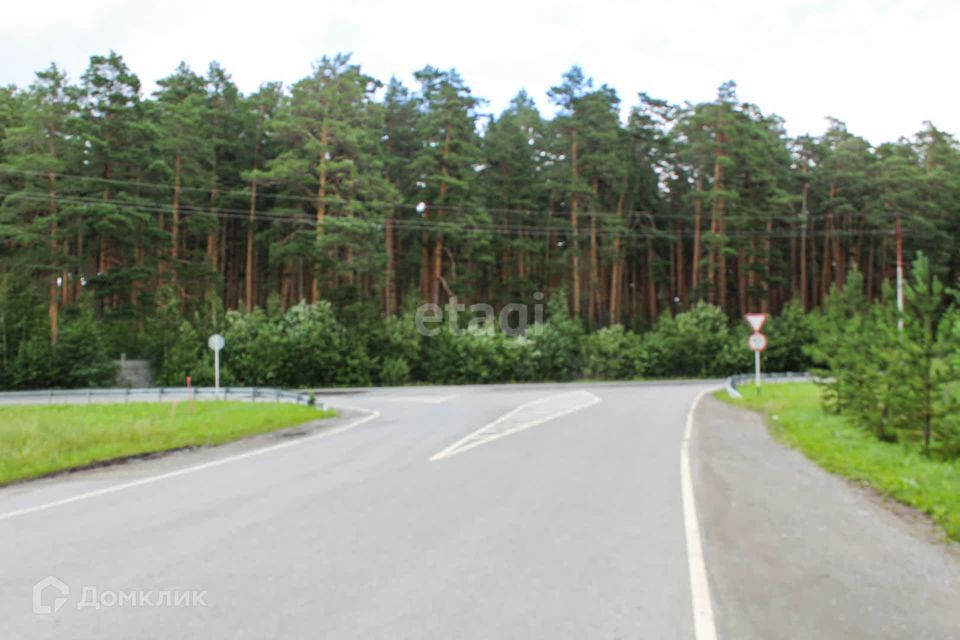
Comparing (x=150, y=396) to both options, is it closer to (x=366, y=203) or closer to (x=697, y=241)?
(x=366, y=203)

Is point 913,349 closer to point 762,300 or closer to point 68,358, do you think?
point 68,358

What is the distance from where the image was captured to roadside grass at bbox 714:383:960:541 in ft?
27.4

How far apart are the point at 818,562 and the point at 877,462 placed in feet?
20.2

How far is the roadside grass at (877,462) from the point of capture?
8355 mm

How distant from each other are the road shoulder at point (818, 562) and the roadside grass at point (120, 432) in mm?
10379

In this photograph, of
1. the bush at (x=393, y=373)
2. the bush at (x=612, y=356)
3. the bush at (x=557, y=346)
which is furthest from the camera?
the bush at (x=612, y=356)

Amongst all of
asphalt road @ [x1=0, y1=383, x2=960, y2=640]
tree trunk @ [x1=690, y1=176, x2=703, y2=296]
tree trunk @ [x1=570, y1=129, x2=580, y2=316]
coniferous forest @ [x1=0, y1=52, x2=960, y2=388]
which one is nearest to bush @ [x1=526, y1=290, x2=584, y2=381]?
coniferous forest @ [x1=0, y1=52, x2=960, y2=388]

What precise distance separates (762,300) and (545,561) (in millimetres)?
56735

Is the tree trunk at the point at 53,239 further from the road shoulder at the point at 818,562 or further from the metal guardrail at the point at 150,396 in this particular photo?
the road shoulder at the point at 818,562

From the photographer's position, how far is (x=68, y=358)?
36.4m

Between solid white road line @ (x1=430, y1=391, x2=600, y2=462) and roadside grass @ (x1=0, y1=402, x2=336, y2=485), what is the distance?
A: 18.7 feet

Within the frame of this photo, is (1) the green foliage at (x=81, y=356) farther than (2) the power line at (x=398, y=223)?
No

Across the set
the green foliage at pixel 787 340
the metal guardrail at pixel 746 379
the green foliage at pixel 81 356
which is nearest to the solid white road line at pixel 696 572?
the metal guardrail at pixel 746 379

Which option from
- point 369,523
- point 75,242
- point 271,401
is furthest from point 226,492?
point 75,242
